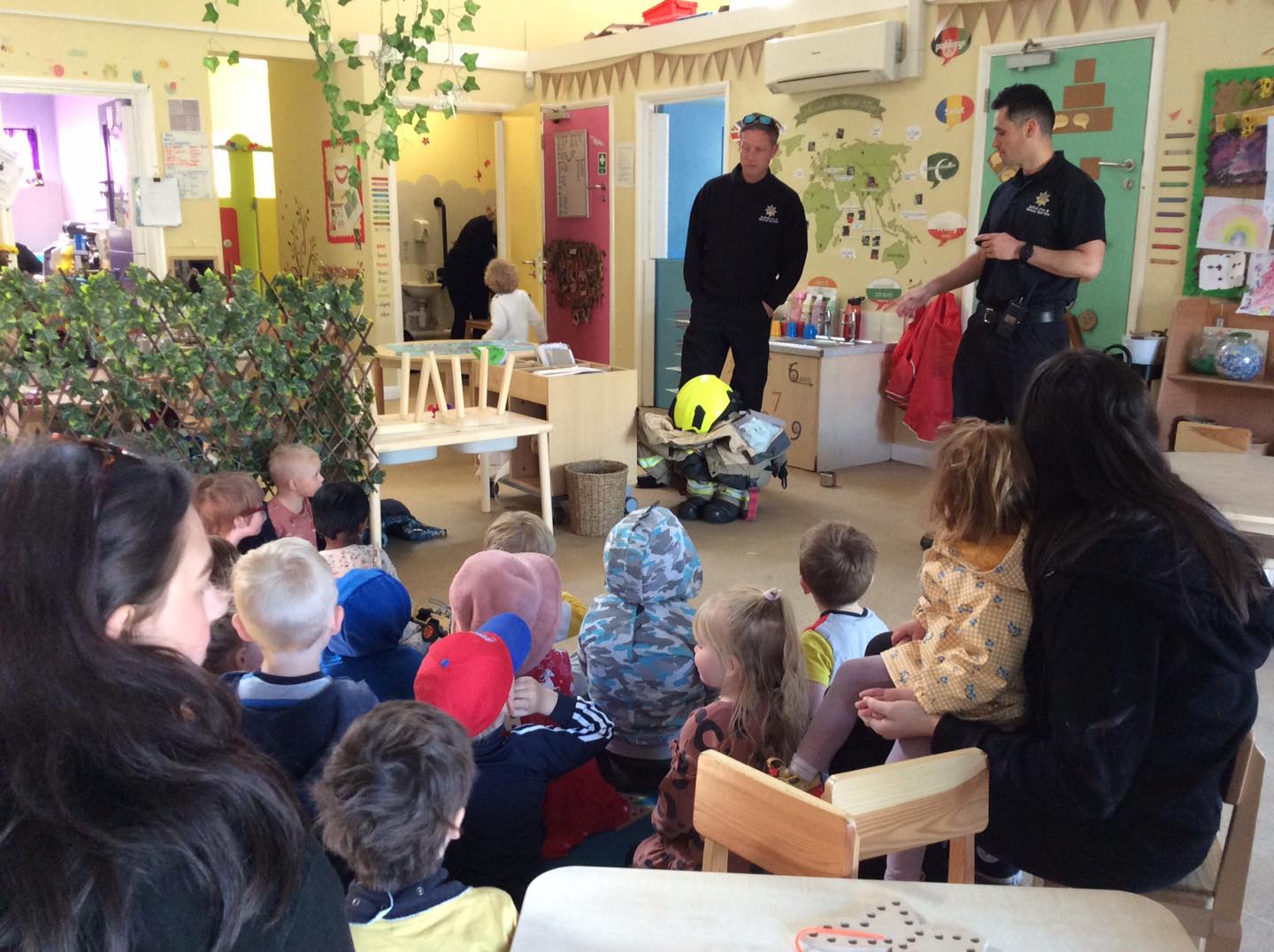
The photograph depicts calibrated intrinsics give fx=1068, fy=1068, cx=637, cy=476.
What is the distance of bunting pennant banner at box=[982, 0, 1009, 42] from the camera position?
5215mm

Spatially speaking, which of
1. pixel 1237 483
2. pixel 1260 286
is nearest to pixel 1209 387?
pixel 1260 286

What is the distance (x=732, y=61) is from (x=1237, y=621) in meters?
5.94

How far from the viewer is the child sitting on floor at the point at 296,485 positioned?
11.3ft

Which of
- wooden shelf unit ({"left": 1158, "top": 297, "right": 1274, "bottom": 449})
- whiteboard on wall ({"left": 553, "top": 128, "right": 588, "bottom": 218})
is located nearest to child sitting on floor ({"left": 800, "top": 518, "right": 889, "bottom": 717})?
wooden shelf unit ({"left": 1158, "top": 297, "right": 1274, "bottom": 449})

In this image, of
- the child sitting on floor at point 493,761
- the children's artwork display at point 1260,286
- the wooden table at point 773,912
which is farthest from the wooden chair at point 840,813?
the children's artwork display at point 1260,286

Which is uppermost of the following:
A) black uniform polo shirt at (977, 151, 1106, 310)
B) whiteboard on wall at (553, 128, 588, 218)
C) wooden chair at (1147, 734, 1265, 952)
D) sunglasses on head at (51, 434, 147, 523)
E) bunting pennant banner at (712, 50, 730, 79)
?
bunting pennant banner at (712, 50, 730, 79)

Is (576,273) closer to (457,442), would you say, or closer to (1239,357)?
(457,442)

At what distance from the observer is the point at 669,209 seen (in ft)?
24.7

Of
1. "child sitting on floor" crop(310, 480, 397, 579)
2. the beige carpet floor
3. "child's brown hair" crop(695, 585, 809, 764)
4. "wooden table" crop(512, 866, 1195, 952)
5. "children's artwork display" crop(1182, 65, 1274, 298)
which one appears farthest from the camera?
"children's artwork display" crop(1182, 65, 1274, 298)

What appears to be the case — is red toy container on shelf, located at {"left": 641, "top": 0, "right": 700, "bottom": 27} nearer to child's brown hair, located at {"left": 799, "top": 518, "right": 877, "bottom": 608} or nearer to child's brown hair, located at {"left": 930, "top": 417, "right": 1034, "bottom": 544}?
child's brown hair, located at {"left": 799, "top": 518, "right": 877, "bottom": 608}

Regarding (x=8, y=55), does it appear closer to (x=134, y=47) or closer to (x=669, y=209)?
(x=134, y=47)

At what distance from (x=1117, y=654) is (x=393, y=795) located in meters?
0.93

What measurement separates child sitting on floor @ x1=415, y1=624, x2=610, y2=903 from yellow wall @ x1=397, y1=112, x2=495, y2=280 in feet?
25.9

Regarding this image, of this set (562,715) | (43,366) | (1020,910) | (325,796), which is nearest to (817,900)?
(1020,910)
